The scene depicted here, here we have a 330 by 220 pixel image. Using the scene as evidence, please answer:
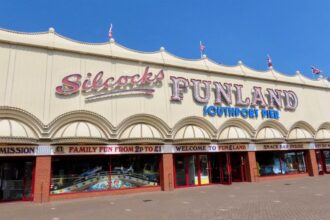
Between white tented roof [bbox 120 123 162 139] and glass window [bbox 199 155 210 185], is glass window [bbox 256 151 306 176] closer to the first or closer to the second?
glass window [bbox 199 155 210 185]

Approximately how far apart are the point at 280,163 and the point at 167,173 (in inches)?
526

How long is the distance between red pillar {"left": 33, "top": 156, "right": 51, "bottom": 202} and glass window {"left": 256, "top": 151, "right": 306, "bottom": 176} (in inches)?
742

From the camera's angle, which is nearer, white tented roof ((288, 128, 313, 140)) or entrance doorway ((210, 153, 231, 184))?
entrance doorway ((210, 153, 231, 184))

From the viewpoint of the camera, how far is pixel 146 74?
73.1 ft

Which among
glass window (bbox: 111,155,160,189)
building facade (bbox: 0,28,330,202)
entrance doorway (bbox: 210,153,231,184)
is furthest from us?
entrance doorway (bbox: 210,153,231,184)

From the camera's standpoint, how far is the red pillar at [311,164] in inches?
1142

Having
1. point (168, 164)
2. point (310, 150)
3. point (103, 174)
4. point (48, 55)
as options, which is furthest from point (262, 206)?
Answer: point (310, 150)

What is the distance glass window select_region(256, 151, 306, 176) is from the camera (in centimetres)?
2683

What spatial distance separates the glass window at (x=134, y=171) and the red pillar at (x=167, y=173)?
70 centimetres

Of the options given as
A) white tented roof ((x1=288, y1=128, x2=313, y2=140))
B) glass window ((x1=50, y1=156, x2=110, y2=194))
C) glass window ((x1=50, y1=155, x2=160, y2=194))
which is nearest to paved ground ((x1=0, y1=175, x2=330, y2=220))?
glass window ((x1=50, y1=156, x2=110, y2=194))

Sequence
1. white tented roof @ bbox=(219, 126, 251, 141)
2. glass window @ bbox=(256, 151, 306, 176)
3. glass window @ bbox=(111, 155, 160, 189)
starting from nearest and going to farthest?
glass window @ bbox=(111, 155, 160, 189)
white tented roof @ bbox=(219, 126, 251, 141)
glass window @ bbox=(256, 151, 306, 176)

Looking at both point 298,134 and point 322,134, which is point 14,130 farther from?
point 322,134

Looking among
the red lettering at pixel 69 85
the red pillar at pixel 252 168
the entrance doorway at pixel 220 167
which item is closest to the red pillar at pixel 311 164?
the red pillar at pixel 252 168

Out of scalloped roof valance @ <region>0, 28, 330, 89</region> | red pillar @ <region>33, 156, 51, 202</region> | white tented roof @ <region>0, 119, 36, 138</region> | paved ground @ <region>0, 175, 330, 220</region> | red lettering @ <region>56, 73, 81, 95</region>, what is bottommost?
paved ground @ <region>0, 175, 330, 220</region>
